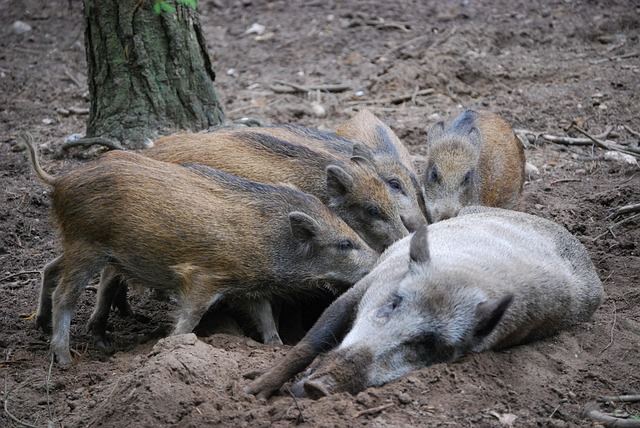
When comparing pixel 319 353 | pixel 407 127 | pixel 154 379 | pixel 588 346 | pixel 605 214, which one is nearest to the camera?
pixel 154 379

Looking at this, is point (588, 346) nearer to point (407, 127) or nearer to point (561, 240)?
point (561, 240)

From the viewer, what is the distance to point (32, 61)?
10312 millimetres

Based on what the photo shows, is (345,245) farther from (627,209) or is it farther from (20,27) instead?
(20,27)

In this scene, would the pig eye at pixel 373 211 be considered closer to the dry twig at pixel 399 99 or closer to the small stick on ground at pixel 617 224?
the small stick on ground at pixel 617 224

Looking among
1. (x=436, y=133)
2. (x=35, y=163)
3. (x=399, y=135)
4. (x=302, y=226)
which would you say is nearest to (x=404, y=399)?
(x=302, y=226)

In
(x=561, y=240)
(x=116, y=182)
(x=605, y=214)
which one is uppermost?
(x=116, y=182)

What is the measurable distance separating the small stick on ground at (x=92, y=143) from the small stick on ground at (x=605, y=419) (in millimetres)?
4547

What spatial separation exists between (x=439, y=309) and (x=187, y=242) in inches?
66.7

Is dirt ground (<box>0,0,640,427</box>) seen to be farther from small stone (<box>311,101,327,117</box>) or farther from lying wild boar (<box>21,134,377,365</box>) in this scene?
lying wild boar (<box>21,134,377,365</box>)

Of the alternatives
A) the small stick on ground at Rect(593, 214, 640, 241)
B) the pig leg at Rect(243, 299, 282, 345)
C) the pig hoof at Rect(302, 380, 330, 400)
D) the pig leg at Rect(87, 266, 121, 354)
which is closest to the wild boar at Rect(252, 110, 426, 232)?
the small stick on ground at Rect(593, 214, 640, 241)

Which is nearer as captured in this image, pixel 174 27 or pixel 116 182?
pixel 116 182

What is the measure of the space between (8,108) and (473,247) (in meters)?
6.06

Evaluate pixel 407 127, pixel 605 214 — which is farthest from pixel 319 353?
pixel 407 127

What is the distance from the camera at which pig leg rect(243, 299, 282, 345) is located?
17.6 feet
